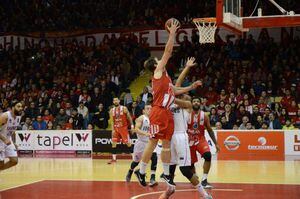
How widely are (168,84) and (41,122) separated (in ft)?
43.1

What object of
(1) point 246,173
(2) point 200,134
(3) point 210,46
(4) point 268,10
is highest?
(4) point 268,10

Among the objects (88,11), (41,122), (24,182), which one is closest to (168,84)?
(24,182)

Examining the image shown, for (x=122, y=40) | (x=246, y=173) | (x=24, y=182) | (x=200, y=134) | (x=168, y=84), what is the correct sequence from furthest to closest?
1. (x=122, y=40)
2. (x=246, y=173)
3. (x=24, y=182)
4. (x=200, y=134)
5. (x=168, y=84)

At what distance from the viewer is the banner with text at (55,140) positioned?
61.4 feet

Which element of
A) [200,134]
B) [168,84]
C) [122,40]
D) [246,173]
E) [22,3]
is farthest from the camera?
[22,3]

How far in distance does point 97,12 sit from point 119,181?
663 inches

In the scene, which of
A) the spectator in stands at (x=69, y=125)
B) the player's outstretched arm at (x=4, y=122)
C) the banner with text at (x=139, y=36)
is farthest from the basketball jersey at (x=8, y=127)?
the banner with text at (x=139, y=36)

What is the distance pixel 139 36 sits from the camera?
83.5 feet

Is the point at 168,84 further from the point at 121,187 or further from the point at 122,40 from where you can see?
the point at 122,40

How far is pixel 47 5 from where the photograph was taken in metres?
28.9

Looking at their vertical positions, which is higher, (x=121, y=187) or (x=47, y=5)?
(x=47, y=5)

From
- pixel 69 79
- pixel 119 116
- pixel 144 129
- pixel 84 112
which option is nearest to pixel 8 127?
pixel 144 129

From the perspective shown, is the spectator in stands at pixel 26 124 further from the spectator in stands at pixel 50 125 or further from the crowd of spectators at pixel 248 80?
the crowd of spectators at pixel 248 80

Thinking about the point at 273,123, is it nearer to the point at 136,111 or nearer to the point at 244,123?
the point at 244,123
